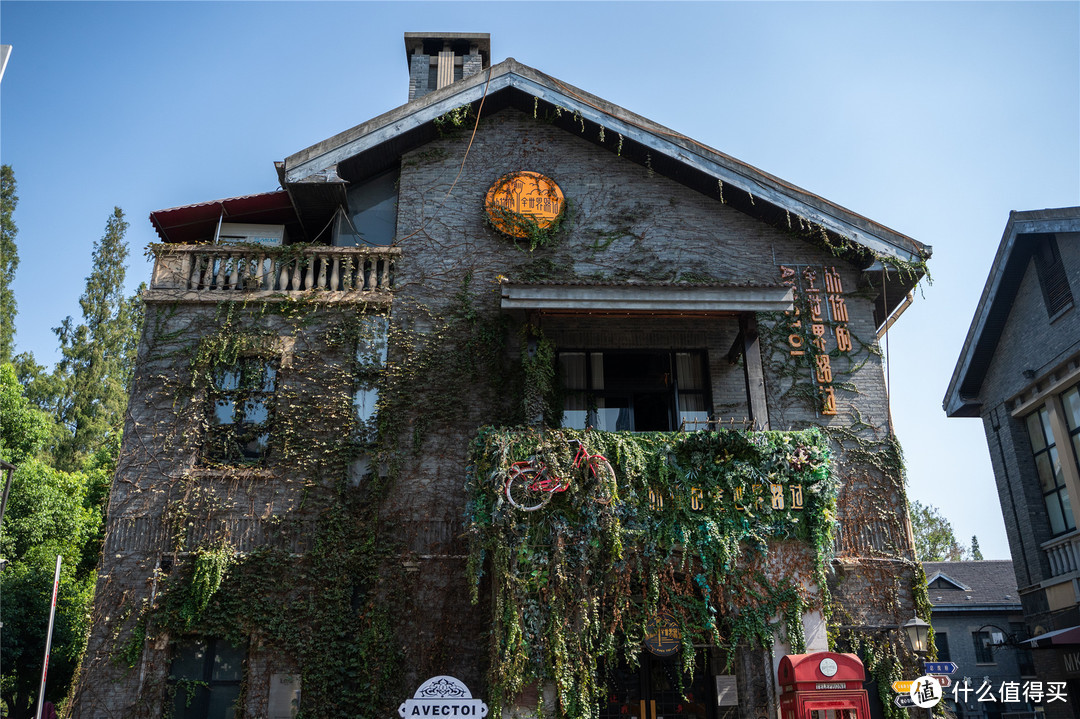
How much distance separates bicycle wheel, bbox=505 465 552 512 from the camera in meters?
11.8

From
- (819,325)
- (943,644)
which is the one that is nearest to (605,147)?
(819,325)

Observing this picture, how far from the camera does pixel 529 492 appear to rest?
11859 mm

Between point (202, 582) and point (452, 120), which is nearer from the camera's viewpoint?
point (202, 582)

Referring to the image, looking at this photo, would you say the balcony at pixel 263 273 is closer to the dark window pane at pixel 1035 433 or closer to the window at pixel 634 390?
the window at pixel 634 390

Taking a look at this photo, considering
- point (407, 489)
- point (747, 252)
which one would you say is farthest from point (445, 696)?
point (747, 252)

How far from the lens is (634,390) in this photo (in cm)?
1479

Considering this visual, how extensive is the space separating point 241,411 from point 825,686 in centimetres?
981

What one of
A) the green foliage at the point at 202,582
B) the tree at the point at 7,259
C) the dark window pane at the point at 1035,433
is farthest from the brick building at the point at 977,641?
the tree at the point at 7,259

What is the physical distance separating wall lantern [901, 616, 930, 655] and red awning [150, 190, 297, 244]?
12.5 m

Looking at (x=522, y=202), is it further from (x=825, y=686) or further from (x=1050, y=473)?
(x=1050, y=473)

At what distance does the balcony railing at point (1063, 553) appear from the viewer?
1664 centimetres

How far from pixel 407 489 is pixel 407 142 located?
658 centimetres

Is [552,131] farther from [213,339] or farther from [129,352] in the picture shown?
[129,352]

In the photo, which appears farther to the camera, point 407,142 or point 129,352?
point 129,352
